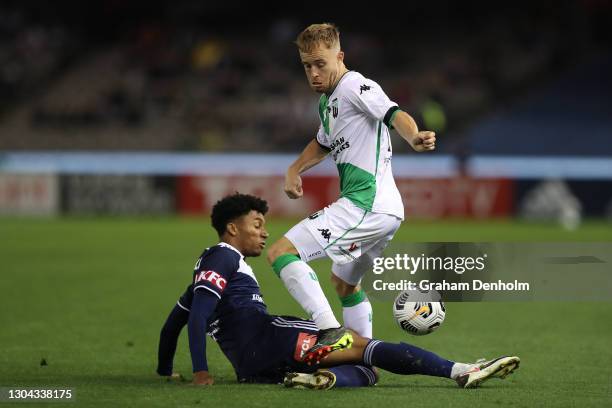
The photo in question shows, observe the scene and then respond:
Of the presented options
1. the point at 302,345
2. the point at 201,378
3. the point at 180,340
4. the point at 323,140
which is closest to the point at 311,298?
the point at 302,345

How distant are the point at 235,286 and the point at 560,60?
78.1 feet

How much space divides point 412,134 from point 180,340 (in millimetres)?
3411

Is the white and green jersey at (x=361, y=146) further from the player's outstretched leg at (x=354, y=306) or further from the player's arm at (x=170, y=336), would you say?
the player's arm at (x=170, y=336)

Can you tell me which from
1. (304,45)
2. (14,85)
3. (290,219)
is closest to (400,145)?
(290,219)

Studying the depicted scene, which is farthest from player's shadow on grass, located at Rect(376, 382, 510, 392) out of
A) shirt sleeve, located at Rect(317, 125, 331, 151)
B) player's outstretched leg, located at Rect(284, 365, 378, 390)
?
shirt sleeve, located at Rect(317, 125, 331, 151)

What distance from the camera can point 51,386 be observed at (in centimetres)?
629

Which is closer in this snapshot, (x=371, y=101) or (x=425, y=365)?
(x=425, y=365)

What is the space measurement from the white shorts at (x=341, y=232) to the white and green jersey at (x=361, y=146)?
61 mm

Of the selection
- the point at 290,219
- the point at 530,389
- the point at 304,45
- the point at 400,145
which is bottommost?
the point at 530,389

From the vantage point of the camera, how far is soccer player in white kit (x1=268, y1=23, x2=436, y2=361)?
20.4 feet

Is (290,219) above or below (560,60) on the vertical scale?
below

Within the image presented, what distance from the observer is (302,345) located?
241 inches

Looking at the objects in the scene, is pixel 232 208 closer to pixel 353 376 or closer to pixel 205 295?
pixel 205 295

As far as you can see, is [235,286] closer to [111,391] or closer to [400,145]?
[111,391]
